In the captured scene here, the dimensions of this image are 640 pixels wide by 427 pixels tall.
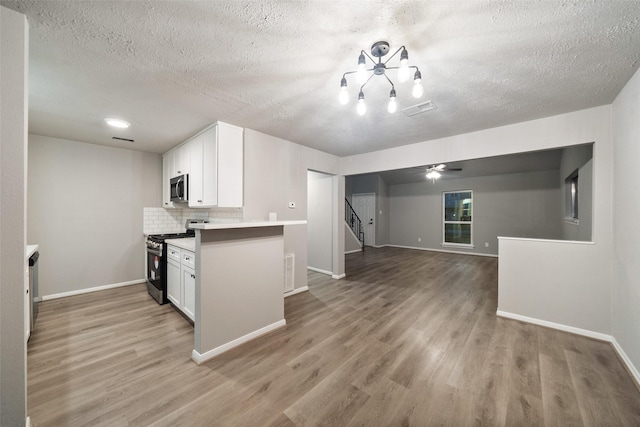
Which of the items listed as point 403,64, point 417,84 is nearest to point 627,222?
point 417,84

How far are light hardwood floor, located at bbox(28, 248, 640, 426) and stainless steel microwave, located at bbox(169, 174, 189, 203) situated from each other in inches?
64.9

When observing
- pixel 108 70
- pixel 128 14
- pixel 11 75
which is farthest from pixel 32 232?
pixel 128 14

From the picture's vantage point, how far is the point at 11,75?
1293 millimetres

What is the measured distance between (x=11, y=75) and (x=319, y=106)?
7.02ft

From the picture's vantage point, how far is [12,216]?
1299mm

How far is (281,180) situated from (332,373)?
271 cm

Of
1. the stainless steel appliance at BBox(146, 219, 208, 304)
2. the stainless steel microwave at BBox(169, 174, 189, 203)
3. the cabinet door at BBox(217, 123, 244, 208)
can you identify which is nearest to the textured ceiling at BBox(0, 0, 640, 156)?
the cabinet door at BBox(217, 123, 244, 208)

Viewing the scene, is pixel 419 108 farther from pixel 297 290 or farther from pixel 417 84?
pixel 297 290

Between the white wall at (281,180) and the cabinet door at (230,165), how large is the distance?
0.09 m

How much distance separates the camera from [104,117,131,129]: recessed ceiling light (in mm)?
2933

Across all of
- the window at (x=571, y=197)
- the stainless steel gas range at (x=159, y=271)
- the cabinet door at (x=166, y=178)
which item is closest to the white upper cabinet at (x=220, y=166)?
the stainless steel gas range at (x=159, y=271)

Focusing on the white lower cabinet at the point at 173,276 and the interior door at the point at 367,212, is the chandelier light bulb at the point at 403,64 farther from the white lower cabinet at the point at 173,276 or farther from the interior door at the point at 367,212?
the interior door at the point at 367,212

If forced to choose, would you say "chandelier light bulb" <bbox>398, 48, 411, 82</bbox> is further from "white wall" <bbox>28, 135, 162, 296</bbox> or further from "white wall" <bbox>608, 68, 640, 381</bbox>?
"white wall" <bbox>28, 135, 162, 296</bbox>

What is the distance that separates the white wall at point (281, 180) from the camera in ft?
11.2
